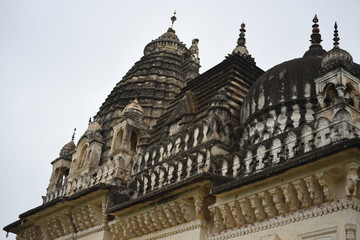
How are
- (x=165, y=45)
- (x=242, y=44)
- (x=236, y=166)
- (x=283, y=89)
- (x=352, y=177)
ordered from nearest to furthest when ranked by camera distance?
(x=352, y=177), (x=236, y=166), (x=283, y=89), (x=242, y=44), (x=165, y=45)

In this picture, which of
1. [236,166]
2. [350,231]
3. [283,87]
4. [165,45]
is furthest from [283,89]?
[165,45]

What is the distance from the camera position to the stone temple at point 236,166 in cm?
1059

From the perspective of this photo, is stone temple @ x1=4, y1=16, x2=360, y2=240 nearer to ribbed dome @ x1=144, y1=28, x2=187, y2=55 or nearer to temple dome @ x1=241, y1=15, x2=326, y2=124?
temple dome @ x1=241, y1=15, x2=326, y2=124

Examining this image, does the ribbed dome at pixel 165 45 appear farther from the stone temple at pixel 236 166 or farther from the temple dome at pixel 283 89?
the temple dome at pixel 283 89

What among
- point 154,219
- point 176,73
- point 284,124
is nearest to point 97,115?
point 176,73

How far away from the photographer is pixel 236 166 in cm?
1277

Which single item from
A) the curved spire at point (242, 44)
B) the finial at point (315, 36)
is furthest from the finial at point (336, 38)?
the curved spire at point (242, 44)

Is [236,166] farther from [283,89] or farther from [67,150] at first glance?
[67,150]

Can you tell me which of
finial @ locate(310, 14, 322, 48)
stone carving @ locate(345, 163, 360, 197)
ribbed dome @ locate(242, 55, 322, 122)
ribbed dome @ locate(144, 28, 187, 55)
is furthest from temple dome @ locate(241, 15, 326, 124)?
ribbed dome @ locate(144, 28, 187, 55)

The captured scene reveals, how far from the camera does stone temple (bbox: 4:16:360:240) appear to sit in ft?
34.7

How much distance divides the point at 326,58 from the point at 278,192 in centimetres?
366

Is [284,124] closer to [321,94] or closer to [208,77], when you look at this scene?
[321,94]

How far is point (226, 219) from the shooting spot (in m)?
12.3

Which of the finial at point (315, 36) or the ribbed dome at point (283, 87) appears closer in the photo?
the ribbed dome at point (283, 87)
